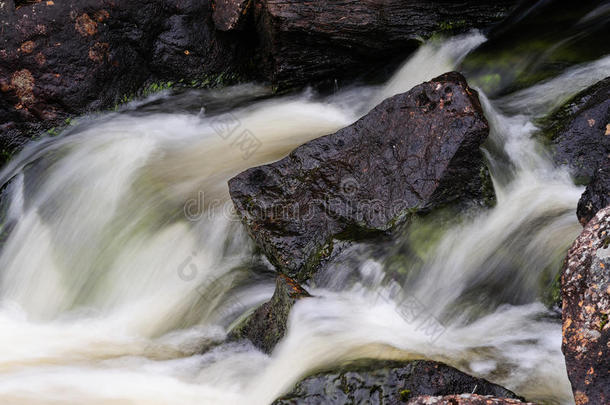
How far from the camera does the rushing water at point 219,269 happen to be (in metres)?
4.00

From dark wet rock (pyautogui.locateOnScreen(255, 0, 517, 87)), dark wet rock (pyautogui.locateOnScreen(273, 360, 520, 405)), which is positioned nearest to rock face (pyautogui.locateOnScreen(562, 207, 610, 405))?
dark wet rock (pyautogui.locateOnScreen(273, 360, 520, 405))

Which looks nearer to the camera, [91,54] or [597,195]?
[597,195]

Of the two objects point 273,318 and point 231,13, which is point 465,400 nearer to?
point 273,318

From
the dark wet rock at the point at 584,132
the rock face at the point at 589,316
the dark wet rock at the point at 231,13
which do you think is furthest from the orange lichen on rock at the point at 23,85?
the rock face at the point at 589,316

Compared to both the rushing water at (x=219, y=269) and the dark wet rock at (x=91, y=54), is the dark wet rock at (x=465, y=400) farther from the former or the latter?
the dark wet rock at (x=91, y=54)

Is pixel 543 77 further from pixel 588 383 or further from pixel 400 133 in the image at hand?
pixel 588 383

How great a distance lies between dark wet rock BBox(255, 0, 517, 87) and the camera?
584 centimetres

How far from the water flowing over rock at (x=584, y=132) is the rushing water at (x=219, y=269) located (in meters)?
0.11

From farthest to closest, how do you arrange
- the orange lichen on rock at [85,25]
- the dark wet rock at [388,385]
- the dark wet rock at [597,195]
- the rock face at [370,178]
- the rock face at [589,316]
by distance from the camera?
the orange lichen on rock at [85,25] → the rock face at [370,178] → the dark wet rock at [597,195] → the dark wet rock at [388,385] → the rock face at [589,316]

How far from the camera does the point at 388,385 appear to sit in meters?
3.39

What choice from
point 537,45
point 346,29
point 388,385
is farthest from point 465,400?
point 537,45

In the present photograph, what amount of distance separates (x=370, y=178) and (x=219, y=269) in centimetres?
123

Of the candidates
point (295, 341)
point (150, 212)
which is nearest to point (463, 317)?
point (295, 341)

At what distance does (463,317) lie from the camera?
427 cm
